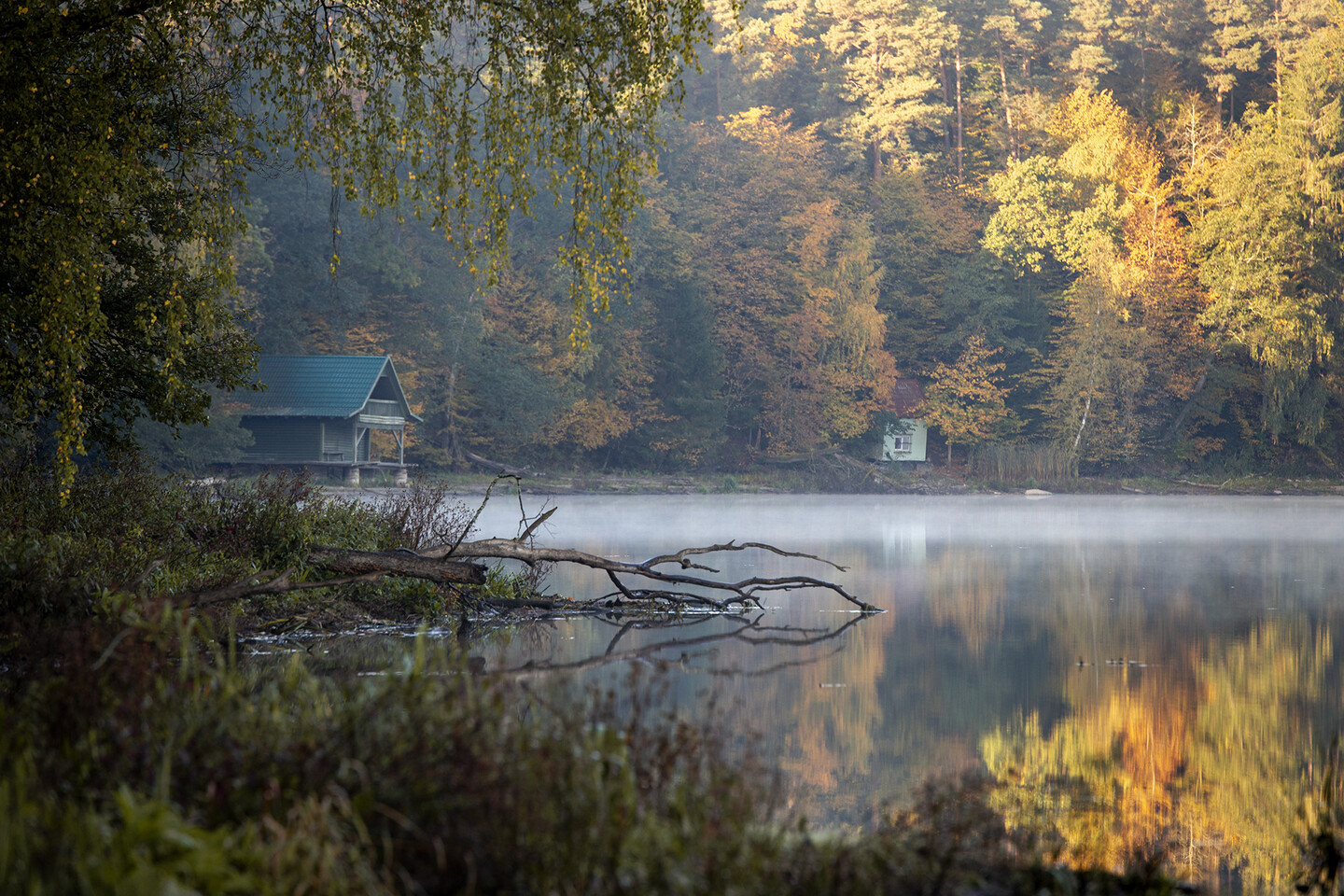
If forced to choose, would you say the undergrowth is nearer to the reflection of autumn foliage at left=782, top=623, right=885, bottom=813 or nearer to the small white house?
the reflection of autumn foliage at left=782, top=623, right=885, bottom=813

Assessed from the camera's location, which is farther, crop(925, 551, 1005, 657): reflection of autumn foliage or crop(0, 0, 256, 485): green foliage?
crop(925, 551, 1005, 657): reflection of autumn foliage

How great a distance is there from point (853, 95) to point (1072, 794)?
5387 cm

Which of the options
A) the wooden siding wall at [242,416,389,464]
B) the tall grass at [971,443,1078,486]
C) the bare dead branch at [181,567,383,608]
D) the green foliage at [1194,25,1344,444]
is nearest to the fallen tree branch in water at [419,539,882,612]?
the bare dead branch at [181,567,383,608]

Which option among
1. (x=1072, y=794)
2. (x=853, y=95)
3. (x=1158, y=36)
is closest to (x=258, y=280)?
(x=853, y=95)

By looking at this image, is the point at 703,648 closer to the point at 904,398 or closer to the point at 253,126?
the point at 253,126

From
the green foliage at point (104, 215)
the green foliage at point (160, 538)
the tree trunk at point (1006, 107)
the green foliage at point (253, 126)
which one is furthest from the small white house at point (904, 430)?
the green foliage at point (253, 126)

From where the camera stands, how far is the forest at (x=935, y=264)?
44.8 meters

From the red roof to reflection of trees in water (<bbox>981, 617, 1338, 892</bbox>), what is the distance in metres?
43.6

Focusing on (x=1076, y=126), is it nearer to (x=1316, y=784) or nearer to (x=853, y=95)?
(x=853, y=95)

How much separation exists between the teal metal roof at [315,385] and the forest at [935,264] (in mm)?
1766

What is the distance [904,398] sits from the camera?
2111 inches

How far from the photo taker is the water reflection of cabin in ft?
123

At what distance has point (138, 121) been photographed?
895 centimetres

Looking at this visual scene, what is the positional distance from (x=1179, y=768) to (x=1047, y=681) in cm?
257
